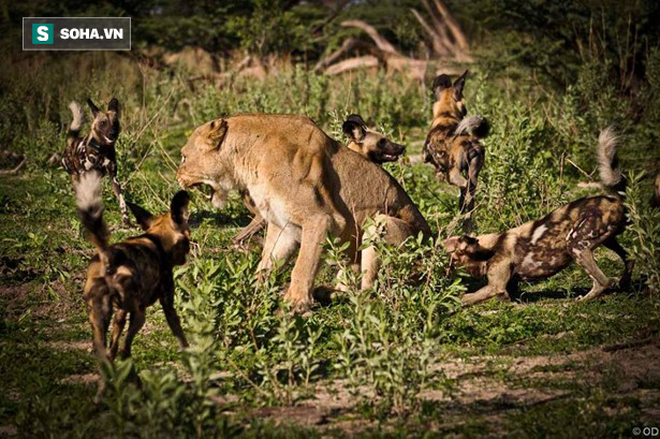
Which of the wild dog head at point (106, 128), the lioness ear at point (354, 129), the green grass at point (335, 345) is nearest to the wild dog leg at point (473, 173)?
the green grass at point (335, 345)

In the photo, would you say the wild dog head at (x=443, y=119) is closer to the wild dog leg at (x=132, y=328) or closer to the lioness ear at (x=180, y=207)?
the lioness ear at (x=180, y=207)

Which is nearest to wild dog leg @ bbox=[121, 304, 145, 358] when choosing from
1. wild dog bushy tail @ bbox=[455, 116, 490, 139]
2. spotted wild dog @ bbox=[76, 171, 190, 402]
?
spotted wild dog @ bbox=[76, 171, 190, 402]

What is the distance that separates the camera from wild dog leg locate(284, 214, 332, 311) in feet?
29.1

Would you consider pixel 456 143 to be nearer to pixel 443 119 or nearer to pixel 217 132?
pixel 443 119

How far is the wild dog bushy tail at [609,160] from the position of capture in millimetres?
9547

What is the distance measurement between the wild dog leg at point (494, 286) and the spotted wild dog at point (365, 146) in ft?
6.59

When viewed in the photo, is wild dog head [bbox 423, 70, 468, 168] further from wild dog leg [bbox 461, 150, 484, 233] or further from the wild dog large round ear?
wild dog leg [bbox 461, 150, 484, 233]

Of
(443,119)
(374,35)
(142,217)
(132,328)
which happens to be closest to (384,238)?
(142,217)

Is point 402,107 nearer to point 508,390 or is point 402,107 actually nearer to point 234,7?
point 234,7

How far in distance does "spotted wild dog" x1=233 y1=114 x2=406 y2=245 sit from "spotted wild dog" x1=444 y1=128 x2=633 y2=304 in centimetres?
165

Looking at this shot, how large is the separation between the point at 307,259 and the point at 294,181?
67 cm

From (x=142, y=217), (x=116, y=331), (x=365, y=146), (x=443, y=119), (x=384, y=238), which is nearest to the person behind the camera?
(x=116, y=331)

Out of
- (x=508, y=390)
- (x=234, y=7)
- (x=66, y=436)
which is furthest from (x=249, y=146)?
(x=234, y=7)

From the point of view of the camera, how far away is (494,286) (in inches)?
386
